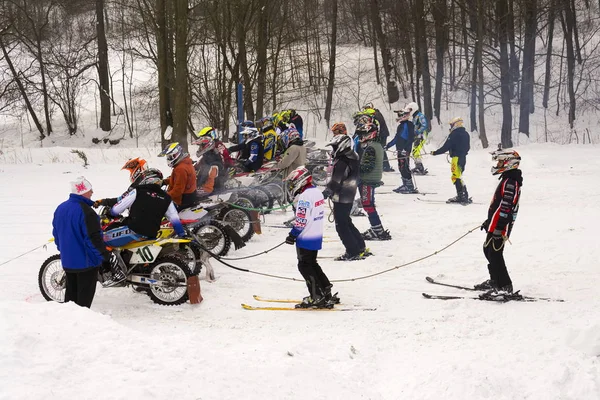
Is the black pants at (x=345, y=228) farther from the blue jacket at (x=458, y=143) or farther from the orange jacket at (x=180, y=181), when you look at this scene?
the blue jacket at (x=458, y=143)

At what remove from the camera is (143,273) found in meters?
7.98

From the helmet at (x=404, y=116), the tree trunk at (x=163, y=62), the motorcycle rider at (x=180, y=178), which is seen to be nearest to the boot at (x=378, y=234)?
the motorcycle rider at (x=180, y=178)

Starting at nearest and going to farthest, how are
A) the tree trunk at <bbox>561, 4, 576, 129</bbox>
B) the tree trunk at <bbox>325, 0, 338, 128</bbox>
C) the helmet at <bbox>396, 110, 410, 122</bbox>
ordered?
the helmet at <bbox>396, 110, 410, 122</bbox>, the tree trunk at <bbox>561, 4, 576, 129</bbox>, the tree trunk at <bbox>325, 0, 338, 128</bbox>

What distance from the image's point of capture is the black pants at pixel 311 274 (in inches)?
308

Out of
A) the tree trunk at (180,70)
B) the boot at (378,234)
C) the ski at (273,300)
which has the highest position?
the tree trunk at (180,70)

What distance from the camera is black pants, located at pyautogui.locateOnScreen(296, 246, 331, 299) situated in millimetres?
7828

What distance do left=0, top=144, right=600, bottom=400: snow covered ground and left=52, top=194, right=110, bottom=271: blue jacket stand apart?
600mm

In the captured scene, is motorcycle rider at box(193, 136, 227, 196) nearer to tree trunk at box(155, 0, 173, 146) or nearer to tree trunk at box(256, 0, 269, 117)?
tree trunk at box(155, 0, 173, 146)

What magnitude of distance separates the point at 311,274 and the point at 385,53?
1056 inches

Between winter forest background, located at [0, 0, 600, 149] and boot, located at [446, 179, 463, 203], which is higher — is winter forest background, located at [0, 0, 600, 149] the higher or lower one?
the higher one

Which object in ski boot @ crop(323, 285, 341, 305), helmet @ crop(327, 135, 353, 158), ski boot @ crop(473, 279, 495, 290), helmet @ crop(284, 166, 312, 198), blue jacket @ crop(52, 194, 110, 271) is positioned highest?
helmet @ crop(327, 135, 353, 158)

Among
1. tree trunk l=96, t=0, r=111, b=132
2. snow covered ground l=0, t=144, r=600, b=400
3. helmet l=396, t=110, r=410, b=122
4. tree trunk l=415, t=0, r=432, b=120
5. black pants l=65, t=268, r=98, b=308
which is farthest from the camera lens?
tree trunk l=96, t=0, r=111, b=132

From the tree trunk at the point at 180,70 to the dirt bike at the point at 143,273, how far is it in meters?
9.89

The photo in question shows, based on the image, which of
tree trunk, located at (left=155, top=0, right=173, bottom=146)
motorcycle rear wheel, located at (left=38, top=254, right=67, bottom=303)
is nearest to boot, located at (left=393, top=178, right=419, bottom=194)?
motorcycle rear wheel, located at (left=38, top=254, right=67, bottom=303)
